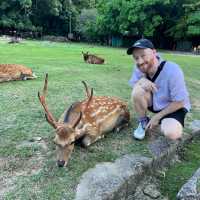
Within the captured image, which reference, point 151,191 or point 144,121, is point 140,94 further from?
point 151,191

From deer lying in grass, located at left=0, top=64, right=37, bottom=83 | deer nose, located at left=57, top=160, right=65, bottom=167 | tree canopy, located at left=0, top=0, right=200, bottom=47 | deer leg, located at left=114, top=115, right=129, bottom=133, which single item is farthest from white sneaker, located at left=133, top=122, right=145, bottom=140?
tree canopy, located at left=0, top=0, right=200, bottom=47

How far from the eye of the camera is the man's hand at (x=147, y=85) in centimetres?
499

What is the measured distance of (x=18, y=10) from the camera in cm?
5359

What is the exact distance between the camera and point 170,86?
4.88 meters

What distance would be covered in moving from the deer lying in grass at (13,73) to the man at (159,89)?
465cm

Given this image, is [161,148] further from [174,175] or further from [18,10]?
[18,10]

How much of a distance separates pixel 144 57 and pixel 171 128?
863 mm

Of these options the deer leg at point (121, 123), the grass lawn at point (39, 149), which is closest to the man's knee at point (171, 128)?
the grass lawn at point (39, 149)

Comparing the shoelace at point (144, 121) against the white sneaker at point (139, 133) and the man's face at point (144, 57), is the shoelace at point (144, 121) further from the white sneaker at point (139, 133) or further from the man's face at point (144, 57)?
the man's face at point (144, 57)

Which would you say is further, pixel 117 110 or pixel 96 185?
pixel 117 110

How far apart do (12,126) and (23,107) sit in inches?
45.2

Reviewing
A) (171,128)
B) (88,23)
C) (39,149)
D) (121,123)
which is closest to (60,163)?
(39,149)

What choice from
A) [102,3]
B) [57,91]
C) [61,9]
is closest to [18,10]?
[61,9]

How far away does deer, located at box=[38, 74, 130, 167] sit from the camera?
14.5 ft
